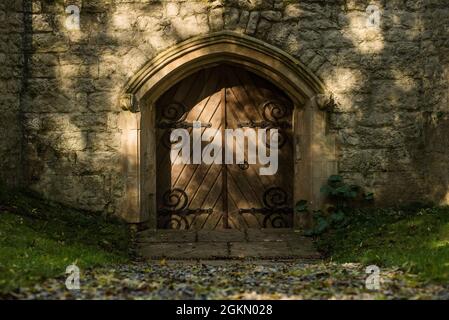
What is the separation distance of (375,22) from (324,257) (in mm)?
2692

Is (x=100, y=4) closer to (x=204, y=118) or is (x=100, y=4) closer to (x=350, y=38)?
(x=204, y=118)

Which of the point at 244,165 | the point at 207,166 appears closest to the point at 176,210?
the point at 207,166

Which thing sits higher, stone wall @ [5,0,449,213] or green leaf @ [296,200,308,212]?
stone wall @ [5,0,449,213]

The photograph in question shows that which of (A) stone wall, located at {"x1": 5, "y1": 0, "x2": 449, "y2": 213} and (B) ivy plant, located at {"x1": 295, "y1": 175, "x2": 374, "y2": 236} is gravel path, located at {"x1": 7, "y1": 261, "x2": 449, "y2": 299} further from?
(A) stone wall, located at {"x1": 5, "y1": 0, "x2": 449, "y2": 213}

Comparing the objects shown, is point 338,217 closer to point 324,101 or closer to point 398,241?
point 398,241

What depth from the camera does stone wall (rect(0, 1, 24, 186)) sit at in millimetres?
7598

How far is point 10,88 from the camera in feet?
25.2

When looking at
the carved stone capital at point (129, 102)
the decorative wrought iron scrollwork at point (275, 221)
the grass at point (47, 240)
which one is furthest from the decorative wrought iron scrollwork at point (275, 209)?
the carved stone capital at point (129, 102)

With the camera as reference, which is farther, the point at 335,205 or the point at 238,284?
the point at 335,205

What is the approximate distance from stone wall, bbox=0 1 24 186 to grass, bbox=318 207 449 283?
341 centimetres

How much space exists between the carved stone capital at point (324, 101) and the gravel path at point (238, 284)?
234cm

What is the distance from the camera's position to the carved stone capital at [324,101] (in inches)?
302

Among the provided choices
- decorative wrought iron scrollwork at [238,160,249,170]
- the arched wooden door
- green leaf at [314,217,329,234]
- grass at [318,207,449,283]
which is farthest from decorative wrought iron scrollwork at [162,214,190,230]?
grass at [318,207,449,283]

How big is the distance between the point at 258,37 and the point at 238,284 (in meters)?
3.60
